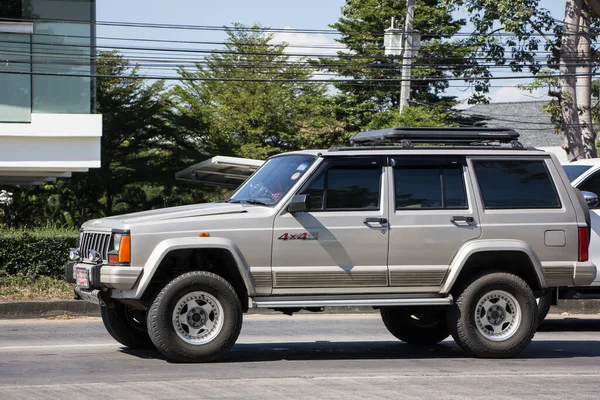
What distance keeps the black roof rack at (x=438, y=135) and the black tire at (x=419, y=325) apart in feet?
6.36

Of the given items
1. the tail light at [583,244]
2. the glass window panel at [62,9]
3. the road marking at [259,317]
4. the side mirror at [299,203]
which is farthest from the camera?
the glass window panel at [62,9]

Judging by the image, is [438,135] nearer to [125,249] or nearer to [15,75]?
[125,249]

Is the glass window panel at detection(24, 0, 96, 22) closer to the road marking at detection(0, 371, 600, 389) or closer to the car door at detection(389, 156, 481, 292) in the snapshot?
the car door at detection(389, 156, 481, 292)

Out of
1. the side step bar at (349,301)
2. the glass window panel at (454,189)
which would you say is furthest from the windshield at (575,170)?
the side step bar at (349,301)

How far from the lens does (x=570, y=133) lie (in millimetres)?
27484

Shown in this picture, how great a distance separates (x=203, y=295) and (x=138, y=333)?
143cm

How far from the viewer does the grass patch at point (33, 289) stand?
46.9 ft

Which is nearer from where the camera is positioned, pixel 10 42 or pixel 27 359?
pixel 27 359

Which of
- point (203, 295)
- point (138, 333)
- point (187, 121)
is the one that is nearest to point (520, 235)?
point (203, 295)

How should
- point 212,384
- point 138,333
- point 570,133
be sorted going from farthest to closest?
point 570,133 < point 138,333 < point 212,384

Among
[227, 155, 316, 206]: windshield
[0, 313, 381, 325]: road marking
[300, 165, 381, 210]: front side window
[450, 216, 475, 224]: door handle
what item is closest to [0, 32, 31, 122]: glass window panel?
[0, 313, 381, 325]: road marking

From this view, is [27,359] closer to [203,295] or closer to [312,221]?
[203,295]

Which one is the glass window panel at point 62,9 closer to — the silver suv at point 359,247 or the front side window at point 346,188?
the silver suv at point 359,247

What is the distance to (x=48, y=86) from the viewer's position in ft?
70.5
